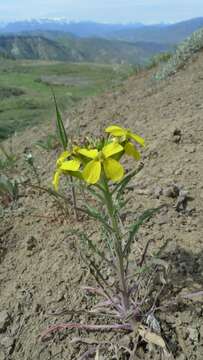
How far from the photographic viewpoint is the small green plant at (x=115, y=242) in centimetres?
164

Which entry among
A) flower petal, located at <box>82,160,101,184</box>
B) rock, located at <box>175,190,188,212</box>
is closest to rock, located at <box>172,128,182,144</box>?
rock, located at <box>175,190,188,212</box>

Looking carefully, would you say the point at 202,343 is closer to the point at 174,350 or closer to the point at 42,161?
the point at 174,350

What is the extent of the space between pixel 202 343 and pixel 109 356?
441mm

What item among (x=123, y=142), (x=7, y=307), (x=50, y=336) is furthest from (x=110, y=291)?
(x=123, y=142)

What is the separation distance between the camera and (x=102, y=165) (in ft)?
5.35

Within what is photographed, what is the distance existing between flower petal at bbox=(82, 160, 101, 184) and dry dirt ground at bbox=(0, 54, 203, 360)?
26.6 inches

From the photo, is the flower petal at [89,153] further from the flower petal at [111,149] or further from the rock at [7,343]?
the rock at [7,343]

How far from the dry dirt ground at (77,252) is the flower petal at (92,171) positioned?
2.22ft

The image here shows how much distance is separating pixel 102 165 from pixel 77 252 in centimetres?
122

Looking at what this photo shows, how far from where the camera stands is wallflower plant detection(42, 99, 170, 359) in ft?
5.37

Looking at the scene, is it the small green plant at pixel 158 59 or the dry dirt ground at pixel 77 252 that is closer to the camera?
the dry dirt ground at pixel 77 252

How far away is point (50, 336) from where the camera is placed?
2.31m

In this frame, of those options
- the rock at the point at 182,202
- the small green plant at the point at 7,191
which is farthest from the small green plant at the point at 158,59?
the rock at the point at 182,202

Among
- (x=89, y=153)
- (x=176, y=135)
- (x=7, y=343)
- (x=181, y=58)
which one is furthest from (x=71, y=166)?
(x=181, y=58)
